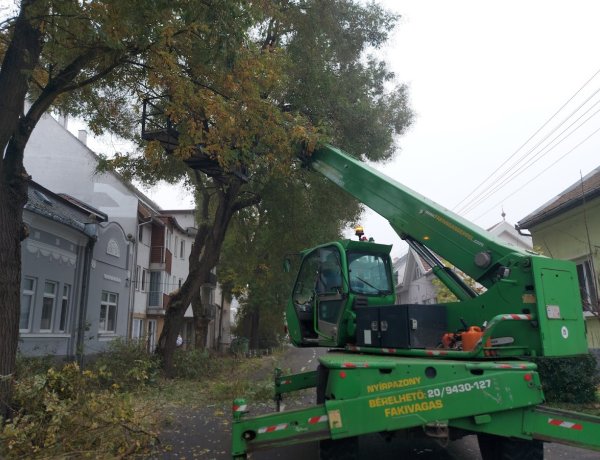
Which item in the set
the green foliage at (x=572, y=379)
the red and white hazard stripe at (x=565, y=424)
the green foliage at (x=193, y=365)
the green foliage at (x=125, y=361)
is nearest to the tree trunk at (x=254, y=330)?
the green foliage at (x=193, y=365)

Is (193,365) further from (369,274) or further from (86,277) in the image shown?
(369,274)

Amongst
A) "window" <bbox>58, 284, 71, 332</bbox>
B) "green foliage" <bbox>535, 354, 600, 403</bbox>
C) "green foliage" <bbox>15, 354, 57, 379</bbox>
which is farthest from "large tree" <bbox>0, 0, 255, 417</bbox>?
"window" <bbox>58, 284, 71, 332</bbox>

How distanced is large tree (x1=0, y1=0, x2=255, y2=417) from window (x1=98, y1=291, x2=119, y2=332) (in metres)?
12.8

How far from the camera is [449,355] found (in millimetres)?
5195

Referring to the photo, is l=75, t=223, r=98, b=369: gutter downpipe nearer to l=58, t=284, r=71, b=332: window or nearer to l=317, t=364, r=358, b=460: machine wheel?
l=58, t=284, r=71, b=332: window

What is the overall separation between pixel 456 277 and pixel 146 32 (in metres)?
5.55

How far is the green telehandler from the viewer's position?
4.53m

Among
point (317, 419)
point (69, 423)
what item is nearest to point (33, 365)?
point (69, 423)

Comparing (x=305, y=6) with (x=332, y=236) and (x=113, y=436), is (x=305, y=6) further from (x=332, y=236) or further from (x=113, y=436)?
(x=113, y=436)

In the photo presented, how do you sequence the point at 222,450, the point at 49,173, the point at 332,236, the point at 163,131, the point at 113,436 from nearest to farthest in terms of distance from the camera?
the point at 113,436 → the point at 222,450 → the point at 163,131 → the point at 332,236 → the point at 49,173

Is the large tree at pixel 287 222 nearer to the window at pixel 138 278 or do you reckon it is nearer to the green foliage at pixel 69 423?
the window at pixel 138 278

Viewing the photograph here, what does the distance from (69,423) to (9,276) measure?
2289mm

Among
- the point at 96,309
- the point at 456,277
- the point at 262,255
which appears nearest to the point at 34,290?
the point at 96,309

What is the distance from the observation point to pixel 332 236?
17.3 meters
